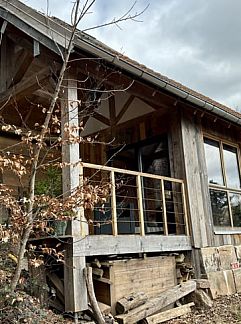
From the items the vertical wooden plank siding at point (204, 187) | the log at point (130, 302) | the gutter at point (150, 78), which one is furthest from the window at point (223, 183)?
the log at point (130, 302)

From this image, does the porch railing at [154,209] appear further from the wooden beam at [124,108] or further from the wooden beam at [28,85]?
the wooden beam at [28,85]

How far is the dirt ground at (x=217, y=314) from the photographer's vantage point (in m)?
5.28

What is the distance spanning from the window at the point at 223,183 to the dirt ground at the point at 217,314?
5.51ft

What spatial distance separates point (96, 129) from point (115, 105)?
0.75 m

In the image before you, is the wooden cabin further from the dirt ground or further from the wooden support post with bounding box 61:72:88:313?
the dirt ground

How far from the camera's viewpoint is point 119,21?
4359 millimetres

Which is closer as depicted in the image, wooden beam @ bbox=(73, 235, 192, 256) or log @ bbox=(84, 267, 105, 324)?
log @ bbox=(84, 267, 105, 324)

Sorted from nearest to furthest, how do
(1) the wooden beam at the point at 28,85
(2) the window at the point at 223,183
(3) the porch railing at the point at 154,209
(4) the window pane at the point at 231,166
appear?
(1) the wooden beam at the point at 28,85 → (3) the porch railing at the point at 154,209 → (2) the window at the point at 223,183 → (4) the window pane at the point at 231,166

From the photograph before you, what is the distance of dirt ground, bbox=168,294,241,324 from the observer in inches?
208

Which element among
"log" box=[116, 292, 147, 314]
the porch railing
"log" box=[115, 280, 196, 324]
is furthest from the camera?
the porch railing

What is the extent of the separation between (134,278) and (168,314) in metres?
0.67

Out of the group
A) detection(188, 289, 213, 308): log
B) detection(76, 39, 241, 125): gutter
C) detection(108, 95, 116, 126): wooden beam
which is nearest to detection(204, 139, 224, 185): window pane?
detection(76, 39, 241, 125): gutter

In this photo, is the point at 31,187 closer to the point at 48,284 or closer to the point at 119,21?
the point at 48,284

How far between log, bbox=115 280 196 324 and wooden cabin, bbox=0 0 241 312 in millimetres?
343
